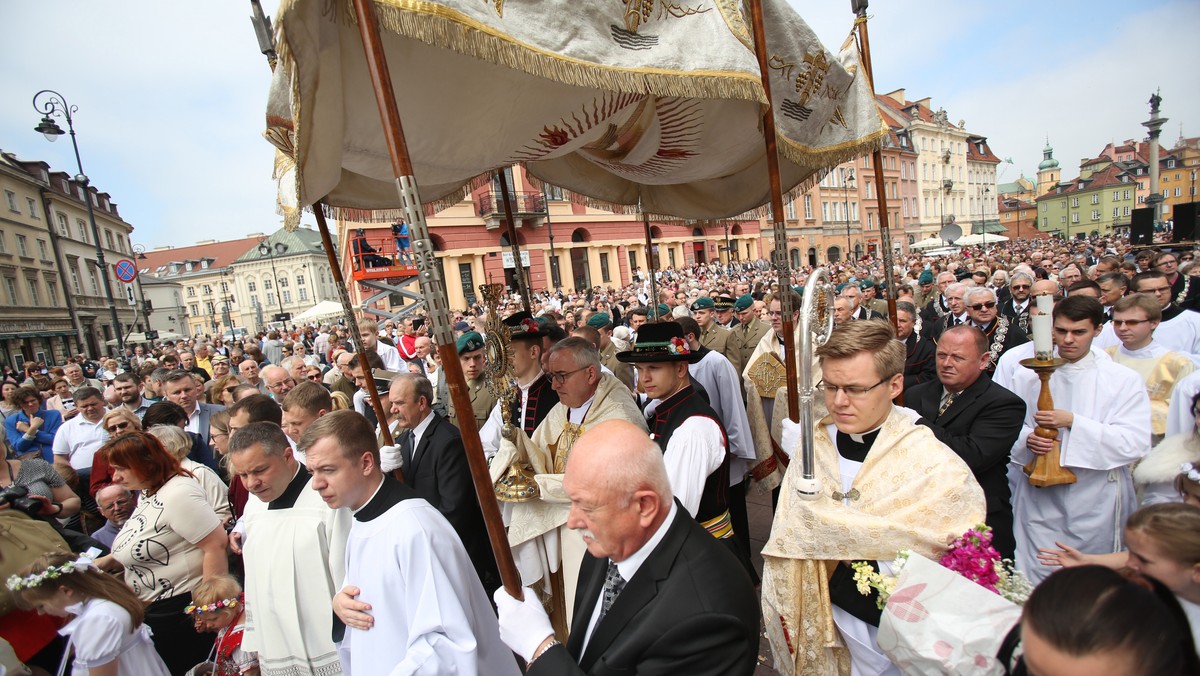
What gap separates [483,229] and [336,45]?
31.2 metres

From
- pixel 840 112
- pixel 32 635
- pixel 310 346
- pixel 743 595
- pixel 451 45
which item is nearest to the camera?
pixel 743 595

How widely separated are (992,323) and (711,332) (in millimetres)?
2975

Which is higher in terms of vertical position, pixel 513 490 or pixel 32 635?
pixel 513 490

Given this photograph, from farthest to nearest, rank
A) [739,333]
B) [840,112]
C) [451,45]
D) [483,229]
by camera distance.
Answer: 1. [483,229]
2. [739,333]
3. [840,112]
4. [451,45]

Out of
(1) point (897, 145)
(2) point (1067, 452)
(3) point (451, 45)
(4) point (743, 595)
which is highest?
(1) point (897, 145)

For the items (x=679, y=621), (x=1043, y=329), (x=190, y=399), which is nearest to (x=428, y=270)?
(x=679, y=621)

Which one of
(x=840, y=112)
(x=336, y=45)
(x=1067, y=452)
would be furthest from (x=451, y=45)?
(x=1067, y=452)

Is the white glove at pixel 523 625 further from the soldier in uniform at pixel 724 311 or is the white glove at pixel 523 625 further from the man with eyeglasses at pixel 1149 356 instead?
the soldier in uniform at pixel 724 311

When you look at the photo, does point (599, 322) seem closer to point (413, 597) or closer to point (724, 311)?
point (724, 311)

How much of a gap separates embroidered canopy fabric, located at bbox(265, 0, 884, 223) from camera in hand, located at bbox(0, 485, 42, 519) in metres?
2.57

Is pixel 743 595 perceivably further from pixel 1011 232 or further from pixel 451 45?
pixel 1011 232

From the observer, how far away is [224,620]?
117 inches

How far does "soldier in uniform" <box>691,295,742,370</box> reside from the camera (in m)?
6.88

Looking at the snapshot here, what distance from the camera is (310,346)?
1945 centimetres
